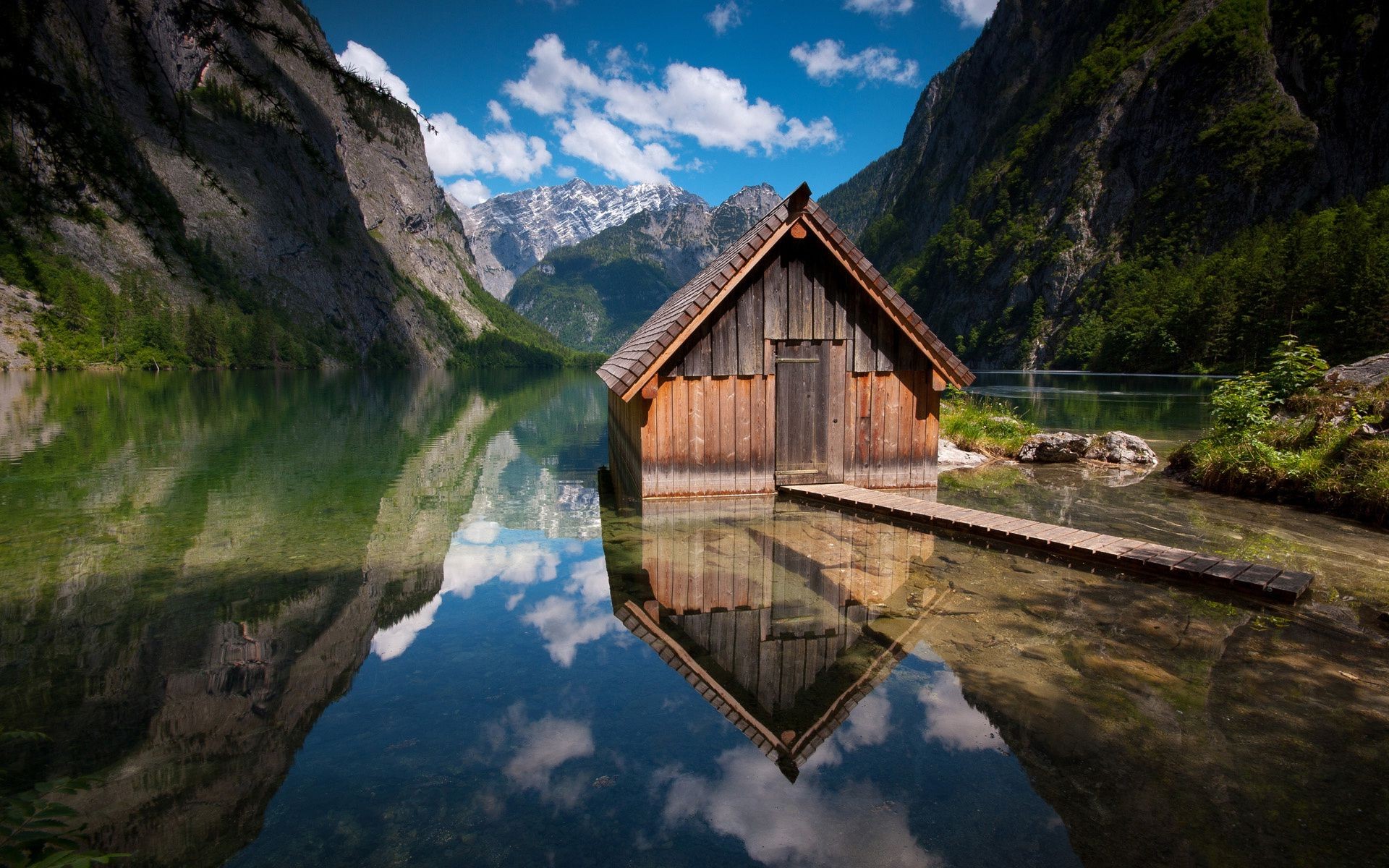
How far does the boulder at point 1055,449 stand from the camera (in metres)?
19.0

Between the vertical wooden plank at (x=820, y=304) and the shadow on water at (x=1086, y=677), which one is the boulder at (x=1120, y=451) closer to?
the vertical wooden plank at (x=820, y=304)

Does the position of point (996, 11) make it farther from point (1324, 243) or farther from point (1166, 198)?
point (1324, 243)

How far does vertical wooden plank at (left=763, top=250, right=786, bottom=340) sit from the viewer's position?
13008mm

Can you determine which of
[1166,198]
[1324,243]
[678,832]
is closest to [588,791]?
[678,832]

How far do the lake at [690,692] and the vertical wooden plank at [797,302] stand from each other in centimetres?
343

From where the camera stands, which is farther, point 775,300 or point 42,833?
point 775,300

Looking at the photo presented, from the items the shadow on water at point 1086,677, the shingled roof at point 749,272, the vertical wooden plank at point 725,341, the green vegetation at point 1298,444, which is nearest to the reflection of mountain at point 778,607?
the shadow on water at point 1086,677

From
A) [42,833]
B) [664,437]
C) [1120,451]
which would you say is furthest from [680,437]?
[1120,451]

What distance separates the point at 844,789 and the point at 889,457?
33.0ft

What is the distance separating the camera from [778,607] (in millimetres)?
7961

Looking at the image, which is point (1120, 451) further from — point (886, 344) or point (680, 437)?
point (680, 437)

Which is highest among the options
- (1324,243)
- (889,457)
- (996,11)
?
(996,11)

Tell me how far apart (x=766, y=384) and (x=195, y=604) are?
953 centimetres

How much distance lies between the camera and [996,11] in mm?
175125
